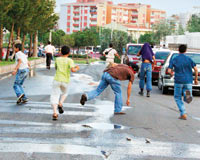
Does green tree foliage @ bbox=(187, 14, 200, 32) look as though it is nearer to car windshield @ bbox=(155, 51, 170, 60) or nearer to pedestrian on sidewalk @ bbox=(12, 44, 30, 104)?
car windshield @ bbox=(155, 51, 170, 60)

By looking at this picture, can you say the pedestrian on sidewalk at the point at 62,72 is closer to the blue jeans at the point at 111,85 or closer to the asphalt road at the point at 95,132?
the asphalt road at the point at 95,132

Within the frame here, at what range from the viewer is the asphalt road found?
6797 mm

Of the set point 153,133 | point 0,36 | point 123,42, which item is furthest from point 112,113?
point 123,42

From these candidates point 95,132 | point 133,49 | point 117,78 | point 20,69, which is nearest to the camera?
point 95,132

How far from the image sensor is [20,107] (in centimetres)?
1180

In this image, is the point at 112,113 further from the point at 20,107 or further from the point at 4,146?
the point at 4,146

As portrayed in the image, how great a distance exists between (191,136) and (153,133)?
666mm

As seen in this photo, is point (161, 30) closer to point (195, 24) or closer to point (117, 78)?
point (195, 24)

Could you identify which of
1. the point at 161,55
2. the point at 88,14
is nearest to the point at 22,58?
the point at 161,55

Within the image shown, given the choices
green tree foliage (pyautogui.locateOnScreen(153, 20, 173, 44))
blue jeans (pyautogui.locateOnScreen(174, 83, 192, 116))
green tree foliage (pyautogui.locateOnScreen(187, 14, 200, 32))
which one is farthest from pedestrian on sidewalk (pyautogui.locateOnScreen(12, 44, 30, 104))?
green tree foliage (pyautogui.locateOnScreen(153, 20, 173, 44))

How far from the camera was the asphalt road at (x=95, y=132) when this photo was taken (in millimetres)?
6797

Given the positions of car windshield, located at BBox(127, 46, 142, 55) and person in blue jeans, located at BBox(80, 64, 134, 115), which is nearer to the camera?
person in blue jeans, located at BBox(80, 64, 134, 115)

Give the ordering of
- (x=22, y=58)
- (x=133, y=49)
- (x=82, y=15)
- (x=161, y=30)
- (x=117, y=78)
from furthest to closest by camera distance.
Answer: (x=82, y=15)
(x=161, y=30)
(x=133, y=49)
(x=22, y=58)
(x=117, y=78)

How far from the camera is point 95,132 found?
8.56 metres
